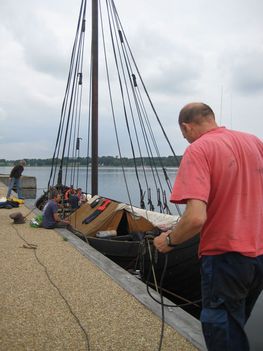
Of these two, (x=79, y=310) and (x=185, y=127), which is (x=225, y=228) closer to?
(x=185, y=127)

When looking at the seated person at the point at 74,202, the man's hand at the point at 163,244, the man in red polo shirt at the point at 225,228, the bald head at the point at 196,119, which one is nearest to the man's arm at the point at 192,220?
the man in red polo shirt at the point at 225,228

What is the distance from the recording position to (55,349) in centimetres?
344

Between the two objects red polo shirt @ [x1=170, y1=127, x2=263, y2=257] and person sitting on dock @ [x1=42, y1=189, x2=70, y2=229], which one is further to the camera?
person sitting on dock @ [x1=42, y1=189, x2=70, y2=229]

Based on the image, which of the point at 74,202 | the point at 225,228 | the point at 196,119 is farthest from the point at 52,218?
the point at 225,228

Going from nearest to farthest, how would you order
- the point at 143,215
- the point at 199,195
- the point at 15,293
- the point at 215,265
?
the point at 199,195, the point at 215,265, the point at 15,293, the point at 143,215

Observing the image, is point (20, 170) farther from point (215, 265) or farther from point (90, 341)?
point (215, 265)

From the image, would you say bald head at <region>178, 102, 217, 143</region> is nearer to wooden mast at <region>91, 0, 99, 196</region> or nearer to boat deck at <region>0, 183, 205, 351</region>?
boat deck at <region>0, 183, 205, 351</region>

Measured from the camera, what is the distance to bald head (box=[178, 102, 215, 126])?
254 centimetres

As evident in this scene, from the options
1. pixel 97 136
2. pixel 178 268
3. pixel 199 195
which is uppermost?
pixel 97 136

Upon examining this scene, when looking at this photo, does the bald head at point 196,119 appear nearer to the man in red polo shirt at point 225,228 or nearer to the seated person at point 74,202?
the man in red polo shirt at point 225,228

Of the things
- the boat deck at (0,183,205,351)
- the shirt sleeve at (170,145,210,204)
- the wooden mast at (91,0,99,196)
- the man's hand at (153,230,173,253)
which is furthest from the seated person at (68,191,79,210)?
the shirt sleeve at (170,145,210,204)

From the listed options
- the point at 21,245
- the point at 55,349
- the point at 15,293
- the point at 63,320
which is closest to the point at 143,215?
the point at 21,245

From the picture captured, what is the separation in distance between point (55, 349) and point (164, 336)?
1033 millimetres

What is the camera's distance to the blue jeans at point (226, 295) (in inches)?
90.4
